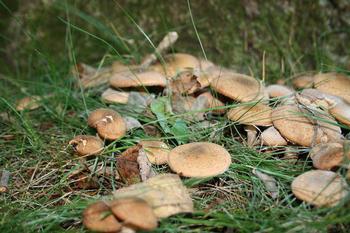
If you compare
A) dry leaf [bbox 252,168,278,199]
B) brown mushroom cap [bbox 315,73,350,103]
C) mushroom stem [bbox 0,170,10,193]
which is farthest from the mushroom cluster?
mushroom stem [bbox 0,170,10,193]

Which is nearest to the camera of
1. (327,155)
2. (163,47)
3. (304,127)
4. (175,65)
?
(327,155)

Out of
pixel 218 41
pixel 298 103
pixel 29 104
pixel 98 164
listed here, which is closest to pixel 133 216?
pixel 98 164

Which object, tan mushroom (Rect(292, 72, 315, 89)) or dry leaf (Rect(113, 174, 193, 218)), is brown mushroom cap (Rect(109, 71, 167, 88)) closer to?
dry leaf (Rect(113, 174, 193, 218))

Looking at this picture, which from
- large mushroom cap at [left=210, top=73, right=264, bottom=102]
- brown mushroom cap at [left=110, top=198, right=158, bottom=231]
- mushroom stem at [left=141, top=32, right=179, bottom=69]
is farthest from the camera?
mushroom stem at [left=141, top=32, right=179, bottom=69]

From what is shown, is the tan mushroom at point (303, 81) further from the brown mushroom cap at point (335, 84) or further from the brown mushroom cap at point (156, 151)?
the brown mushroom cap at point (156, 151)

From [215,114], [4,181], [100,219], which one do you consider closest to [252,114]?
[215,114]

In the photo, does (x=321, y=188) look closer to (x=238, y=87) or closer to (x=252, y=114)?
(x=252, y=114)

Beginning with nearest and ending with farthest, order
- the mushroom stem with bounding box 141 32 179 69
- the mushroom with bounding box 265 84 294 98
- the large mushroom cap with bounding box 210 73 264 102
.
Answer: the large mushroom cap with bounding box 210 73 264 102
the mushroom with bounding box 265 84 294 98
the mushroom stem with bounding box 141 32 179 69

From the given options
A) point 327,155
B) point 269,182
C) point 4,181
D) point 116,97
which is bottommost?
point 4,181

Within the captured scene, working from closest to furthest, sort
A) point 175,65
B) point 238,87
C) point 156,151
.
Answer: point 156,151
point 238,87
point 175,65
